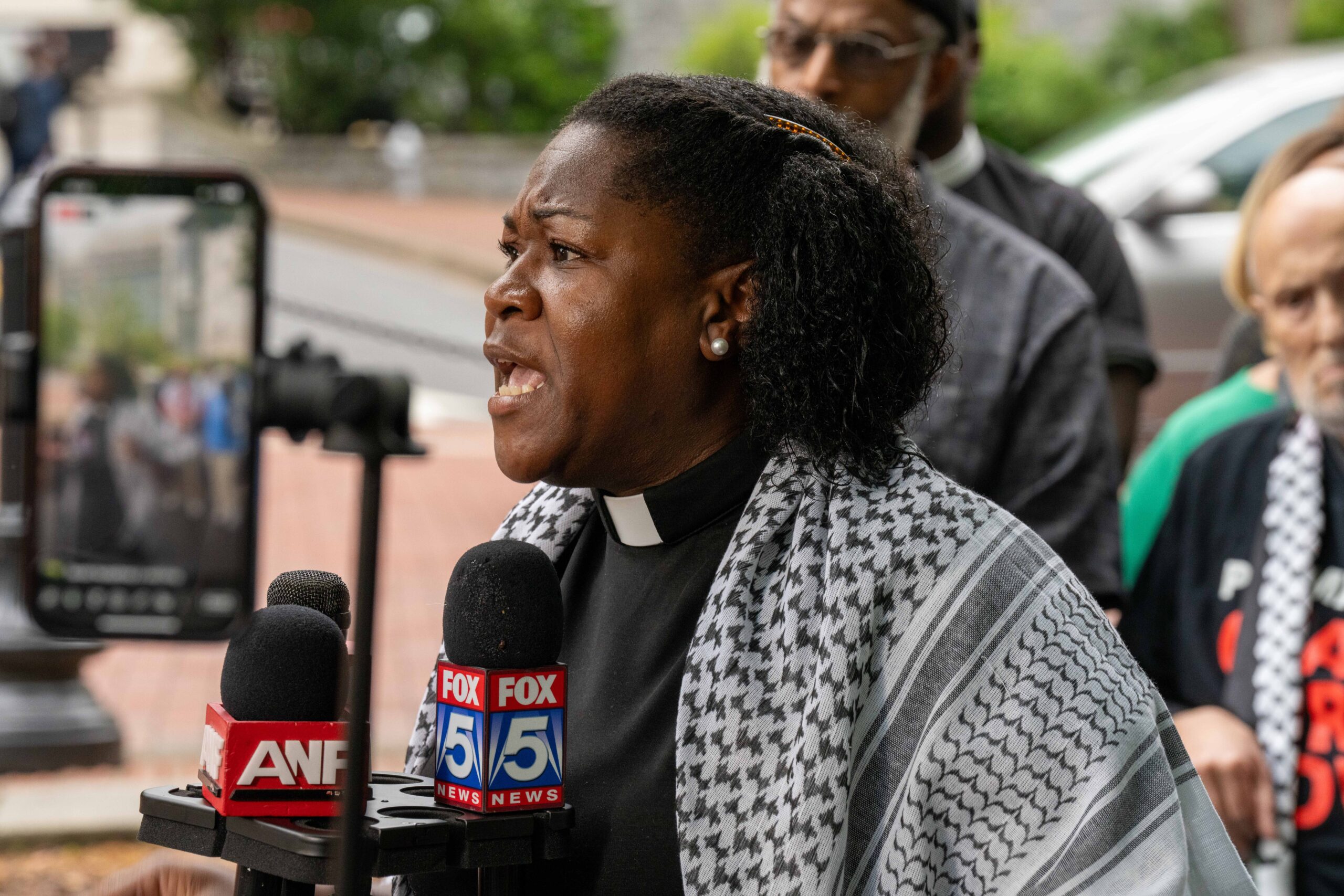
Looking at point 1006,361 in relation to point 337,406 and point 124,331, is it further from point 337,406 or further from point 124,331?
point 124,331

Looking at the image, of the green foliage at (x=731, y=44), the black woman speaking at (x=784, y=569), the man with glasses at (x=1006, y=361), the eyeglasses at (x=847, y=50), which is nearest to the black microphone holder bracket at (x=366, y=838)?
the black woman speaking at (x=784, y=569)

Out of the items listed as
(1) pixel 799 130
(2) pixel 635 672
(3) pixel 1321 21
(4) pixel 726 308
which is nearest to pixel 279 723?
(2) pixel 635 672

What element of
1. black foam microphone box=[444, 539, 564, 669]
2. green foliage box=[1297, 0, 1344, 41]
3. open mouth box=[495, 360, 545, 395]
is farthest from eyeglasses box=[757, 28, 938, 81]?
green foliage box=[1297, 0, 1344, 41]

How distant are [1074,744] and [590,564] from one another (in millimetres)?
765

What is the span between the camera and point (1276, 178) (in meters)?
3.86

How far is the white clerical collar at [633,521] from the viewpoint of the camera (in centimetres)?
218

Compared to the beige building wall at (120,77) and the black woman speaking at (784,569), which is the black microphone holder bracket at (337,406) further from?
the beige building wall at (120,77)

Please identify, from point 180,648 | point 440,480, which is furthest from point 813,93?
point 440,480

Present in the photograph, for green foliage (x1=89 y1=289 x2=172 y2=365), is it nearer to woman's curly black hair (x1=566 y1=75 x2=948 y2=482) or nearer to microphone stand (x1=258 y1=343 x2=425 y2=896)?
woman's curly black hair (x1=566 y1=75 x2=948 y2=482)

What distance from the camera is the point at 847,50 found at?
3412 millimetres

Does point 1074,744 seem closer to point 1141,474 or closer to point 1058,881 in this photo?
point 1058,881

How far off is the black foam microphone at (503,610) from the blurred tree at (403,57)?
24.3 m

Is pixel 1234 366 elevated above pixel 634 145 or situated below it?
below

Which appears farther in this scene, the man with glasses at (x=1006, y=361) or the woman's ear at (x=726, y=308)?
the man with glasses at (x=1006, y=361)
